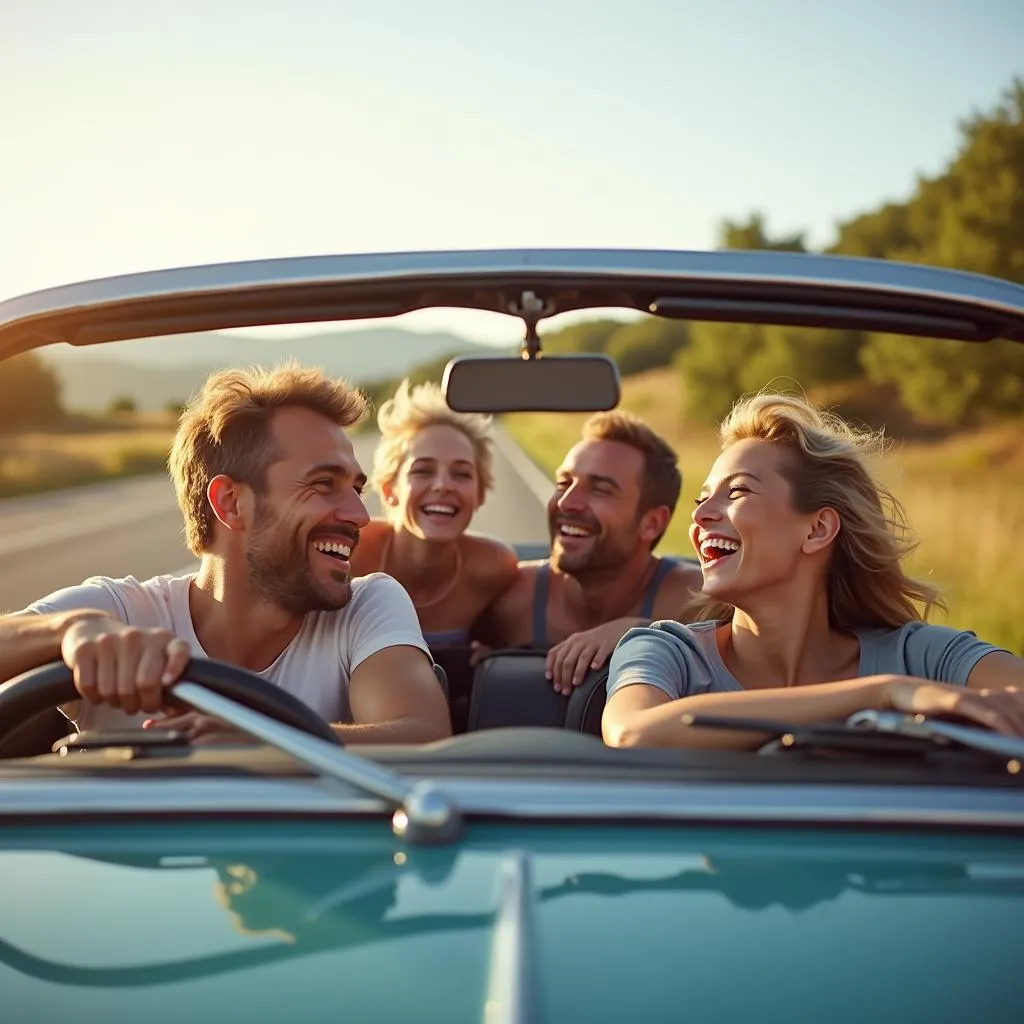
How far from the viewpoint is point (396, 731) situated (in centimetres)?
325

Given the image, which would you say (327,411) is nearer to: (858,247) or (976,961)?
(976,961)

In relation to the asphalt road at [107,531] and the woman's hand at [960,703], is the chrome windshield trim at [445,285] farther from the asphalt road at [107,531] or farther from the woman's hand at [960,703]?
the asphalt road at [107,531]

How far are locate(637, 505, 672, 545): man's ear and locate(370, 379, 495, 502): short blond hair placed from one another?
38.0 inches

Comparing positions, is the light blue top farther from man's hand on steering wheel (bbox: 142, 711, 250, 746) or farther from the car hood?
the car hood

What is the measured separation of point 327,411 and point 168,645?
4.87ft

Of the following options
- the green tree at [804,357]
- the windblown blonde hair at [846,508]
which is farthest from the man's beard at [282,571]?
the green tree at [804,357]

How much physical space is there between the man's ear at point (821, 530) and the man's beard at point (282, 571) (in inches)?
45.6

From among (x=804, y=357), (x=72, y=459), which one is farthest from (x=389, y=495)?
(x=804, y=357)

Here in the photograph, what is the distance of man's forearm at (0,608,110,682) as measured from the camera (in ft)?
9.37

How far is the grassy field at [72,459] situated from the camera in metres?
40.7

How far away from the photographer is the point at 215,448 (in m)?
3.83

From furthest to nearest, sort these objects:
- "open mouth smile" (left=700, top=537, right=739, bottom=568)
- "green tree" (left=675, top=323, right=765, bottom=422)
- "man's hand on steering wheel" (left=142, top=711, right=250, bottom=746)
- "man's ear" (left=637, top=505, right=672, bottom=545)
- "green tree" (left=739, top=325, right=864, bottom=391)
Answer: "green tree" (left=675, top=323, right=765, bottom=422), "green tree" (left=739, top=325, right=864, bottom=391), "man's ear" (left=637, top=505, right=672, bottom=545), "open mouth smile" (left=700, top=537, right=739, bottom=568), "man's hand on steering wheel" (left=142, top=711, right=250, bottom=746)

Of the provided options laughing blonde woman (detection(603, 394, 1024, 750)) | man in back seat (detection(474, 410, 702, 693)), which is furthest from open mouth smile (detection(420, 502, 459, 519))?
laughing blonde woman (detection(603, 394, 1024, 750))

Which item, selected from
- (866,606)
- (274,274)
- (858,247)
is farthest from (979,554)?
(858,247)
